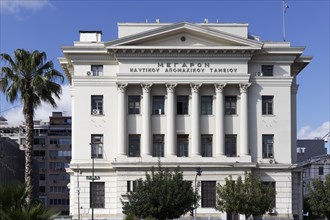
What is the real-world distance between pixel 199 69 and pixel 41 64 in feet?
61.6

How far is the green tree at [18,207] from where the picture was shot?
2330 cm

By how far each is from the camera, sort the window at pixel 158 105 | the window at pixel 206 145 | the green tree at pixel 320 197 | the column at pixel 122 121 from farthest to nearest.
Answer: the window at pixel 206 145
the window at pixel 158 105
the column at pixel 122 121
the green tree at pixel 320 197

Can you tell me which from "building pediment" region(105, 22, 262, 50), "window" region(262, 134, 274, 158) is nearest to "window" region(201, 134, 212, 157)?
"window" region(262, 134, 274, 158)

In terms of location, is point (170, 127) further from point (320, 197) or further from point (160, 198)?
point (160, 198)

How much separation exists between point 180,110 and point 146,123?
3.72 meters

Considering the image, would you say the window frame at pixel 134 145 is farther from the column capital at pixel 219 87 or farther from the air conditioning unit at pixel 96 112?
the column capital at pixel 219 87

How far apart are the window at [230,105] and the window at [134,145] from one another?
8.88m

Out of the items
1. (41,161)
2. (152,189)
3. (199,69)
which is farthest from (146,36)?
(41,161)

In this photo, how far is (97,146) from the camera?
70500mm

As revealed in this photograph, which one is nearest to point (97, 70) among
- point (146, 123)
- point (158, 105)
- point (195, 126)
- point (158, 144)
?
point (158, 105)

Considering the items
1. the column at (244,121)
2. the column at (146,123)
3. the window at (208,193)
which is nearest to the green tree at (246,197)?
the window at (208,193)

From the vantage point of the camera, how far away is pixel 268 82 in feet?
235

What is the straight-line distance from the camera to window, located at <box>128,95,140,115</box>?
70.5m

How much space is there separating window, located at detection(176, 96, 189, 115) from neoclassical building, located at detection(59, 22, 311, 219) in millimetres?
95
